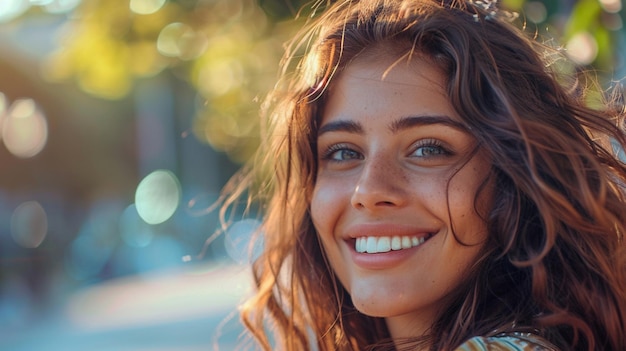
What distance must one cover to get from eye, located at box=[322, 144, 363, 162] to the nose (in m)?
0.12

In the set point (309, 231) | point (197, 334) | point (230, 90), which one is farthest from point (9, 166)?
point (309, 231)

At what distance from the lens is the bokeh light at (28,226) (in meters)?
16.1

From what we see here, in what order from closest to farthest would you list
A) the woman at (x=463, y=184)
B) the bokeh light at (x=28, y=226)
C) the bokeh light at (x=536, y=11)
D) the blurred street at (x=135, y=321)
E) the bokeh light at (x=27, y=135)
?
1. the woman at (x=463, y=184)
2. the bokeh light at (x=536, y=11)
3. the blurred street at (x=135, y=321)
4. the bokeh light at (x=28, y=226)
5. the bokeh light at (x=27, y=135)

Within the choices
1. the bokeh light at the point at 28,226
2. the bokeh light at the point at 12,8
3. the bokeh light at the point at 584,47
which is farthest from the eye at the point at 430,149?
the bokeh light at the point at 28,226

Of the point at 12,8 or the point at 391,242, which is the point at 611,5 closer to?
the point at 391,242

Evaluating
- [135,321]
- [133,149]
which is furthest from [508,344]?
[133,149]

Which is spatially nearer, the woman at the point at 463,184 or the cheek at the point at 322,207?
the woman at the point at 463,184

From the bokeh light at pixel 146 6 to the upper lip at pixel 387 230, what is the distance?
87.8 inches

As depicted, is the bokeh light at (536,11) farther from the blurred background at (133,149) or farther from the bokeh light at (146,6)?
the bokeh light at (146,6)

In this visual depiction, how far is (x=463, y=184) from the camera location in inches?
84.0

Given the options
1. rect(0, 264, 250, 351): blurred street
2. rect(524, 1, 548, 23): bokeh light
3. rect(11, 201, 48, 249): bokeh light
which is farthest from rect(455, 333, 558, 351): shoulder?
rect(11, 201, 48, 249): bokeh light

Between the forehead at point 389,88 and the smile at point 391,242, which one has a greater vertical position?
the forehead at point 389,88

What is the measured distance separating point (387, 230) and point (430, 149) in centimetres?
22

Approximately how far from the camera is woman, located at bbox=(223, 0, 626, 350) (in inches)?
80.4
